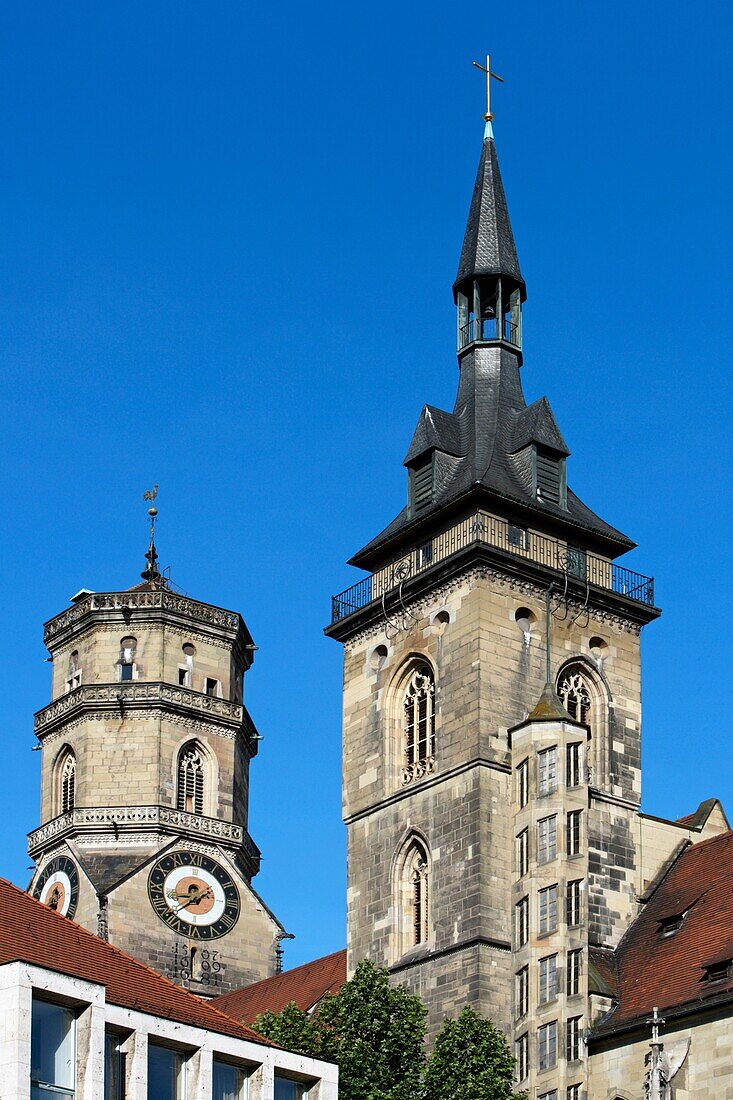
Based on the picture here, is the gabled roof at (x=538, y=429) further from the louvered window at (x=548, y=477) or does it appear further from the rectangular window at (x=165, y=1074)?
the rectangular window at (x=165, y=1074)

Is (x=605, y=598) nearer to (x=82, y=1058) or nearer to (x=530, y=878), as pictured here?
(x=530, y=878)

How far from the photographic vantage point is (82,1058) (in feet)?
113

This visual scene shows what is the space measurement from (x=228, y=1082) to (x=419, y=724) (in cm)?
2488

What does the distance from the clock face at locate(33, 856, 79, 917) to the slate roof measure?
18016mm

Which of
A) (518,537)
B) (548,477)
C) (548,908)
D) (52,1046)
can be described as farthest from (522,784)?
(52,1046)

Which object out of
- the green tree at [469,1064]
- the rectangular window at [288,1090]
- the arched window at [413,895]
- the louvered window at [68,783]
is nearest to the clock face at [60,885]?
the louvered window at [68,783]

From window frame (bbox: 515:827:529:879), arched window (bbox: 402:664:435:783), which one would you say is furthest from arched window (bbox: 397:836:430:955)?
window frame (bbox: 515:827:529:879)

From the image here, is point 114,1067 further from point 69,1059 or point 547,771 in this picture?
point 547,771

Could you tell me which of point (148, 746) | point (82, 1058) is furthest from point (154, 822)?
point (82, 1058)

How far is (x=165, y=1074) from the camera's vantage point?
36.4 m

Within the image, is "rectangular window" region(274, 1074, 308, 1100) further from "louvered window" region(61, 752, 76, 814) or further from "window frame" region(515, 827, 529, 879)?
"louvered window" region(61, 752, 76, 814)

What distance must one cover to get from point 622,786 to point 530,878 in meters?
5.65

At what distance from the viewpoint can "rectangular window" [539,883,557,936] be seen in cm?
5556

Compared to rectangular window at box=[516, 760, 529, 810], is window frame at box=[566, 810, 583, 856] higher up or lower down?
lower down
